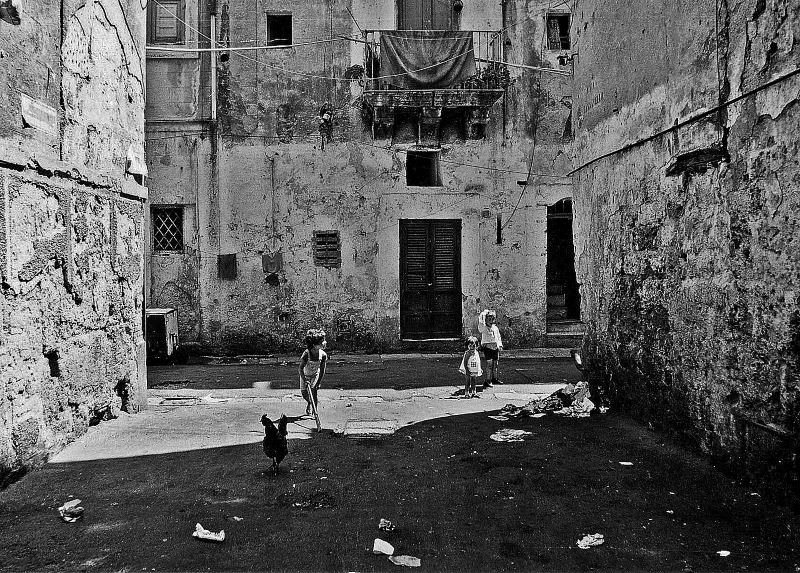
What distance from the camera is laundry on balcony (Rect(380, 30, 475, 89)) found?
13.9 m

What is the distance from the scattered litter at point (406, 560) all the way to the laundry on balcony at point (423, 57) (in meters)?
11.3

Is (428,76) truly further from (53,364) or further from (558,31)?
(53,364)

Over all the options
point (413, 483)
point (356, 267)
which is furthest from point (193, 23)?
point (413, 483)

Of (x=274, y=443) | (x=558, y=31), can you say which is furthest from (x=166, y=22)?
(x=274, y=443)

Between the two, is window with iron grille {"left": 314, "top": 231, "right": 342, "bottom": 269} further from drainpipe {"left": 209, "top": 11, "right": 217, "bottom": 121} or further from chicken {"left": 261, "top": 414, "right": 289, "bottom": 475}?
chicken {"left": 261, "top": 414, "right": 289, "bottom": 475}

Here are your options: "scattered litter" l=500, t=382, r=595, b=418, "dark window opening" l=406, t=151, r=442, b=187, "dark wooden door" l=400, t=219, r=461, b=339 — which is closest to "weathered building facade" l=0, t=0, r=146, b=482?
"scattered litter" l=500, t=382, r=595, b=418

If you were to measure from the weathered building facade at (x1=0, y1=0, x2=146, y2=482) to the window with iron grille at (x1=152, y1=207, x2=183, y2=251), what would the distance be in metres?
5.65

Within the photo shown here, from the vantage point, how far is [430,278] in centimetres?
1482

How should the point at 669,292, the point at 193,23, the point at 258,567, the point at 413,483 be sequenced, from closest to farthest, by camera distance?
the point at 258,567
the point at 413,483
the point at 669,292
the point at 193,23

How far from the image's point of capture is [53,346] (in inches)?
252

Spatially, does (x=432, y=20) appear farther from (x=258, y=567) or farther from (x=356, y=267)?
(x=258, y=567)

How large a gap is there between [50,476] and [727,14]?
701cm

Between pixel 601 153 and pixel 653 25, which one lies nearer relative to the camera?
pixel 653 25

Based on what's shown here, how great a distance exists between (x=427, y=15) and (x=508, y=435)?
10.6 m
